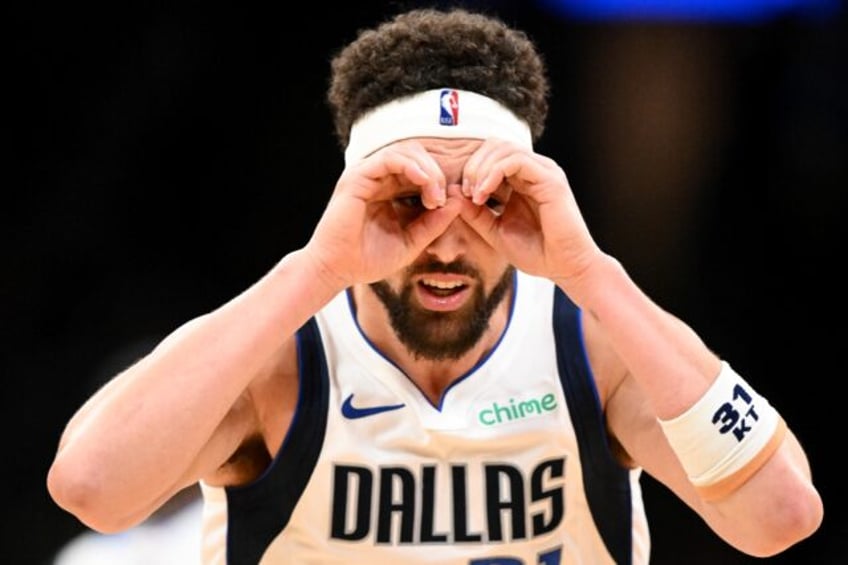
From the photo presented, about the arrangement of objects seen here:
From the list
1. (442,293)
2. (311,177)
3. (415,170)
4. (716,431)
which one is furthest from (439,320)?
(311,177)

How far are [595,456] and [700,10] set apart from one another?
4.66 m

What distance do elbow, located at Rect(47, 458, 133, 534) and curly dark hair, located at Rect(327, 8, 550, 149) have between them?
1385 mm

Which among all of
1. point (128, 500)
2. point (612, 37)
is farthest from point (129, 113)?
point (128, 500)

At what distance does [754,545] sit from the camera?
12.8 ft

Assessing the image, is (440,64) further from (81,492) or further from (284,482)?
(81,492)

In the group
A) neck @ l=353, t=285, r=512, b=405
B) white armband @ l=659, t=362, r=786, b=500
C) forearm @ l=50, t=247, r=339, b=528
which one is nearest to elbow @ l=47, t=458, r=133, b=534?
forearm @ l=50, t=247, r=339, b=528

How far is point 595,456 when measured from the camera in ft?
14.0

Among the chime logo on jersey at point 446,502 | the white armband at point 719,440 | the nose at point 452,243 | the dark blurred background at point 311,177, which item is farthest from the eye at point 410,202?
the dark blurred background at point 311,177

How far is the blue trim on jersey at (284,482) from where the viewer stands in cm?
421

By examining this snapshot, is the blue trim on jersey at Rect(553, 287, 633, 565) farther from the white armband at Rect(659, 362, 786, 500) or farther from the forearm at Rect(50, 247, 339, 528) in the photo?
the forearm at Rect(50, 247, 339, 528)

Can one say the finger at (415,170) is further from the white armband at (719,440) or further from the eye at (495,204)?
the white armband at (719,440)

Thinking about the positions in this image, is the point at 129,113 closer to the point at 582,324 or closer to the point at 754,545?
the point at 582,324

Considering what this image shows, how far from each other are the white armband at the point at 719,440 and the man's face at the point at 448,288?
70 cm

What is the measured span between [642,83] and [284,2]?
2089mm
